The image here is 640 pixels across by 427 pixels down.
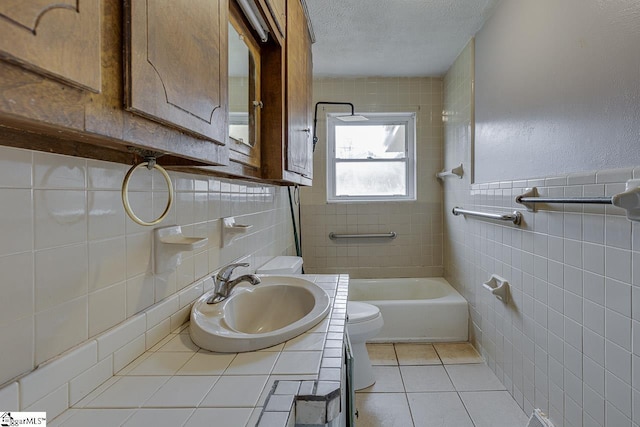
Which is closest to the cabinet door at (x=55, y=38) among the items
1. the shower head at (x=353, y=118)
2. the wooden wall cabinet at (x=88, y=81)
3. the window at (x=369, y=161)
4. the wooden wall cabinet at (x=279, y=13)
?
the wooden wall cabinet at (x=88, y=81)

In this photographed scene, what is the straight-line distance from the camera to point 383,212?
331 cm

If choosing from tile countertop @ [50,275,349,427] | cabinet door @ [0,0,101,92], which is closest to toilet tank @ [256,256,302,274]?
tile countertop @ [50,275,349,427]

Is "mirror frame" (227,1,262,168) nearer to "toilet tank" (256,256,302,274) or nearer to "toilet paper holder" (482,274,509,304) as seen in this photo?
"toilet tank" (256,256,302,274)

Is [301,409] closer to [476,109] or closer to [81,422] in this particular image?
[81,422]

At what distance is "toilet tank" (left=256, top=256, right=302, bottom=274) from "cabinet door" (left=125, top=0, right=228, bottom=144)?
1.19 metres

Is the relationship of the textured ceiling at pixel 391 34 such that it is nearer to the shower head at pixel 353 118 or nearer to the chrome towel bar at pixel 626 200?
the shower head at pixel 353 118

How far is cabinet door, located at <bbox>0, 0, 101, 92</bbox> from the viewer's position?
31 cm

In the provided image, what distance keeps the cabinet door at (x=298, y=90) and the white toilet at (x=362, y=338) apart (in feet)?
3.14

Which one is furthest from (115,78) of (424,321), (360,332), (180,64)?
(424,321)

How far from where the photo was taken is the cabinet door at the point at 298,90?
1.52m

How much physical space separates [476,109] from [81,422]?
8.61 ft

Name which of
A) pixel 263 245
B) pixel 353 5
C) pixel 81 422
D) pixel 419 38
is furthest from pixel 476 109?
pixel 81 422

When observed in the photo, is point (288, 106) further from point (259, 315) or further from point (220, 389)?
point (220, 389)

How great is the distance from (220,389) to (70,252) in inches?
15.8
